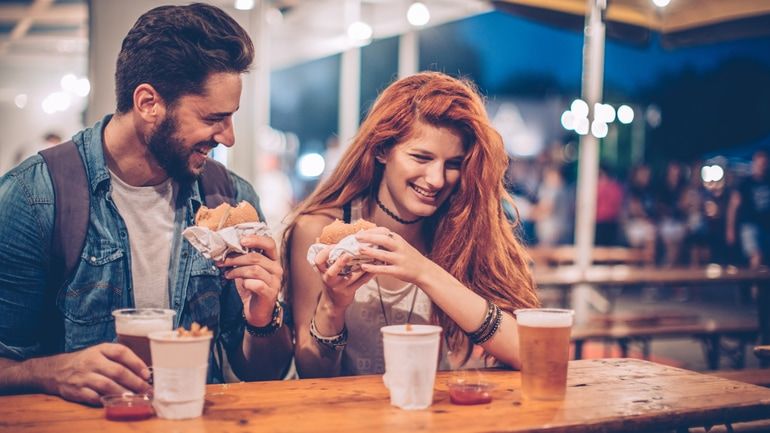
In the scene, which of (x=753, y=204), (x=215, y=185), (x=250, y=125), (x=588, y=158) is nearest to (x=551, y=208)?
(x=753, y=204)

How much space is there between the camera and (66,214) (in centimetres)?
219

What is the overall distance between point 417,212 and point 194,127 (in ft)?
2.63

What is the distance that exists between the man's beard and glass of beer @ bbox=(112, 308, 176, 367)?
677 millimetres

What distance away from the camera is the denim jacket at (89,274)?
2.09 metres

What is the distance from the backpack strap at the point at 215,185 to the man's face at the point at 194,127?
0.71ft

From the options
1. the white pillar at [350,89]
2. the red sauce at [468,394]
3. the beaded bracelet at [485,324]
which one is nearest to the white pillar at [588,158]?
the white pillar at [350,89]

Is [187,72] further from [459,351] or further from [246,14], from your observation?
[246,14]

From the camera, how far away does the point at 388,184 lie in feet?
9.10

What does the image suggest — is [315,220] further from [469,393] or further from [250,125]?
[250,125]

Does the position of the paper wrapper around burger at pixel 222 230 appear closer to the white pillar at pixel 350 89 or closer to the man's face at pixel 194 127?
the man's face at pixel 194 127

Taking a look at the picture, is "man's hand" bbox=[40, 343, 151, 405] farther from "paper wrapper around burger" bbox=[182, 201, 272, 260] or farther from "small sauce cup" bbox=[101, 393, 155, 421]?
"paper wrapper around burger" bbox=[182, 201, 272, 260]

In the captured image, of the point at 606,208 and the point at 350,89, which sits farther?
the point at 606,208

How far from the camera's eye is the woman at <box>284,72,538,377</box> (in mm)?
2600

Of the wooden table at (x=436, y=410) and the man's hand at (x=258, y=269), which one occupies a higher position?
the man's hand at (x=258, y=269)
